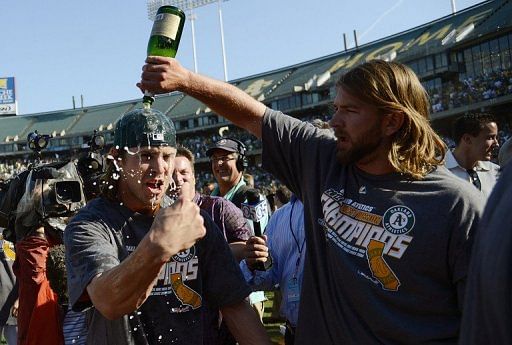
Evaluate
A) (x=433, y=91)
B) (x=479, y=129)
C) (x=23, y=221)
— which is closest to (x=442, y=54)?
(x=433, y=91)

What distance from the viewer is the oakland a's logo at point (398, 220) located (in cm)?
213

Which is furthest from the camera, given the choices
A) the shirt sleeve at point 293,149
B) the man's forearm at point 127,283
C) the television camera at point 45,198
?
the television camera at point 45,198

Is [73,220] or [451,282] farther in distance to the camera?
[73,220]

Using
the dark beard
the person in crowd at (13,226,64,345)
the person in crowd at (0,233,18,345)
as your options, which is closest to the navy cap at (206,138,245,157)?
the person in crowd at (13,226,64,345)

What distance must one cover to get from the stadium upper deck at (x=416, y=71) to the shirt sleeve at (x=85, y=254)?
101 ft

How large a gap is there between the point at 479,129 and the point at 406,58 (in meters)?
34.4

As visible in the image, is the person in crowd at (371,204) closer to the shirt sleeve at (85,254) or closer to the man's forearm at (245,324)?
the man's forearm at (245,324)

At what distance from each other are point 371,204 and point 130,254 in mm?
954

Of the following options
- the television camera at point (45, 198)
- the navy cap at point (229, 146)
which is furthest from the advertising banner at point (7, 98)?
the television camera at point (45, 198)

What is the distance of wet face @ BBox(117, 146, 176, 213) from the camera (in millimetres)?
2316

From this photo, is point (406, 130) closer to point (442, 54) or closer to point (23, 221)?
point (23, 221)

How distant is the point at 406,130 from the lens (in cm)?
237

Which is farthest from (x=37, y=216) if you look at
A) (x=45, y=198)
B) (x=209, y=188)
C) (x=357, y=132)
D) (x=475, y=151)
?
(x=209, y=188)

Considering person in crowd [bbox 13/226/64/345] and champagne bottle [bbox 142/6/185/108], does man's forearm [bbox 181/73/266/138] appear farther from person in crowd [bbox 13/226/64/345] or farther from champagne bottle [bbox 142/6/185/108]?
person in crowd [bbox 13/226/64/345]
